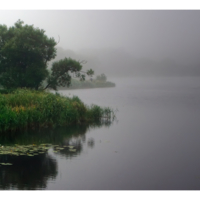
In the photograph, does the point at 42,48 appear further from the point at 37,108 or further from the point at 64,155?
the point at 64,155

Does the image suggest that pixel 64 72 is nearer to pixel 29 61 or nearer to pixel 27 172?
pixel 29 61

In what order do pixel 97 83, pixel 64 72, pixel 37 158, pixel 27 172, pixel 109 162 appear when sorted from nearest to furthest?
pixel 27 172
pixel 37 158
pixel 109 162
pixel 64 72
pixel 97 83

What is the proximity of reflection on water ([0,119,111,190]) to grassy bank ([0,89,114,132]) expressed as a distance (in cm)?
54

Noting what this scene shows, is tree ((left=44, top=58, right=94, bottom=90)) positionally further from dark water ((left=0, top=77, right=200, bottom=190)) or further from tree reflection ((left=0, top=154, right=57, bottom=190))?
tree reflection ((left=0, top=154, right=57, bottom=190))

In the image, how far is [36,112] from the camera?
15336 millimetres

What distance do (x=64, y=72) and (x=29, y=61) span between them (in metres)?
2.97

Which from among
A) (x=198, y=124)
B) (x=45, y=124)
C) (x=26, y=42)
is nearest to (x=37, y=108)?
(x=45, y=124)

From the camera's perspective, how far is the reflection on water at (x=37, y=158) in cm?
826

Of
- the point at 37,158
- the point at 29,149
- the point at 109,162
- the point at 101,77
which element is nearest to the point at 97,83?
the point at 101,77

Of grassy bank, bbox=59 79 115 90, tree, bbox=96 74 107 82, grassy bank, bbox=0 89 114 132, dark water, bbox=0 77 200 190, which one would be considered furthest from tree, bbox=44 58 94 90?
tree, bbox=96 74 107 82

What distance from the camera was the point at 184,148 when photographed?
1331cm

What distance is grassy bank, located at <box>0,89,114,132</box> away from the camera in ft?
47.0

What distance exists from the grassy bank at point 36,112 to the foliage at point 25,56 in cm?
659

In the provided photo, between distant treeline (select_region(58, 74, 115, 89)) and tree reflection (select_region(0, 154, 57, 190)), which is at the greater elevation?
distant treeline (select_region(58, 74, 115, 89))
